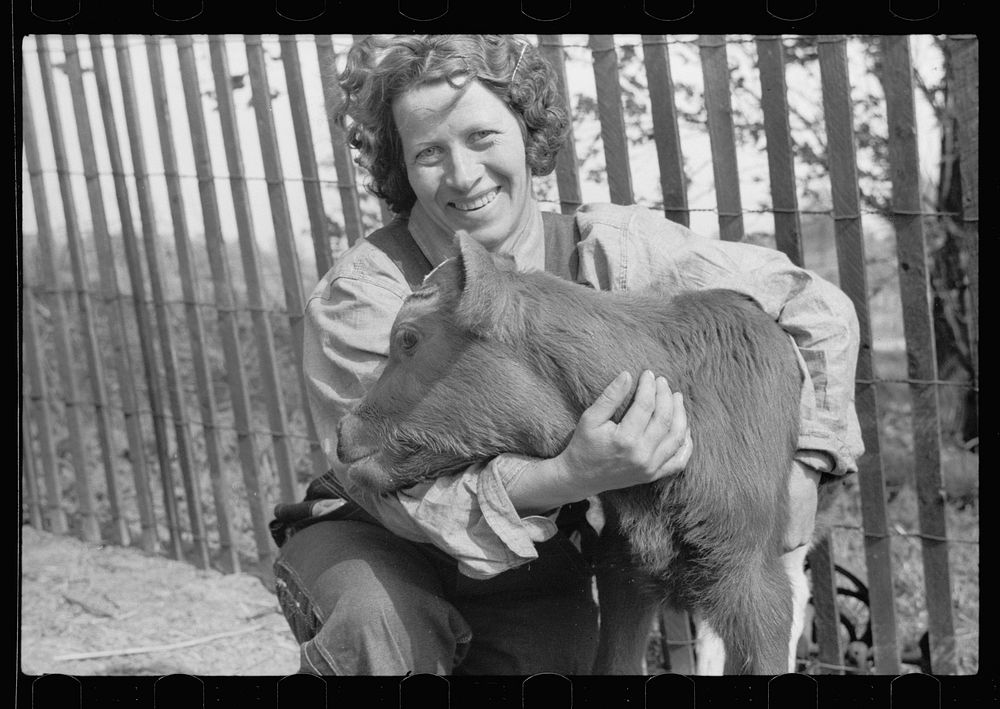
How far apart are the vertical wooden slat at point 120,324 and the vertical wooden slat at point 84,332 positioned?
11cm

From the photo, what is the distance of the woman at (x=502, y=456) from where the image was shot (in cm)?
231

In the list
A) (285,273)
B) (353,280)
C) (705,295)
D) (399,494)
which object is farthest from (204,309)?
(705,295)

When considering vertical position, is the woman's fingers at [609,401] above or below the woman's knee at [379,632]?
above

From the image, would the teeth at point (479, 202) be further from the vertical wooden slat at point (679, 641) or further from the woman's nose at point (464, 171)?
the vertical wooden slat at point (679, 641)

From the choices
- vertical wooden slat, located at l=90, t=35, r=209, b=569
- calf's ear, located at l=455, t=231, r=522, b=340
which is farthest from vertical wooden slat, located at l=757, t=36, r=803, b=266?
vertical wooden slat, located at l=90, t=35, r=209, b=569

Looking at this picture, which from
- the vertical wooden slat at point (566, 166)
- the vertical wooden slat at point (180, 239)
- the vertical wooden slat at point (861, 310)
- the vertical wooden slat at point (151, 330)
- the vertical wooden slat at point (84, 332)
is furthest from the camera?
the vertical wooden slat at point (84, 332)

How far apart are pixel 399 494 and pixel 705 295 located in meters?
0.82

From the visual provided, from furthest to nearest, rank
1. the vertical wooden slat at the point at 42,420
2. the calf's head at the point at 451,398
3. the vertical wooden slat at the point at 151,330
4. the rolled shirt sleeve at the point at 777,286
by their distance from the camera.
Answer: the vertical wooden slat at the point at 42,420
the vertical wooden slat at the point at 151,330
the rolled shirt sleeve at the point at 777,286
the calf's head at the point at 451,398

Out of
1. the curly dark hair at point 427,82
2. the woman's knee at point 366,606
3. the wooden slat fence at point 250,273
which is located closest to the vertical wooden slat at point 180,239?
the wooden slat fence at point 250,273

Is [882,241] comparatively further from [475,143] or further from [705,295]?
[475,143]

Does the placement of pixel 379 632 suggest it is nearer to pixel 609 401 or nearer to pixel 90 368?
pixel 609 401

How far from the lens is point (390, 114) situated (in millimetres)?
2619

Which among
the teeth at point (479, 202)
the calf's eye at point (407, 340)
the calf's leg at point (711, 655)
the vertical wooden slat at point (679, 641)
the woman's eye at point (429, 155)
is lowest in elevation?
the vertical wooden slat at point (679, 641)
